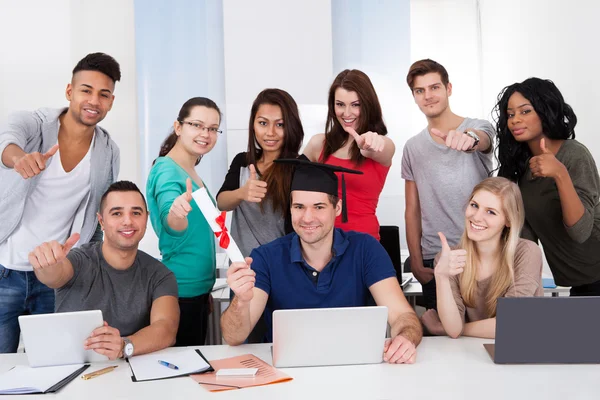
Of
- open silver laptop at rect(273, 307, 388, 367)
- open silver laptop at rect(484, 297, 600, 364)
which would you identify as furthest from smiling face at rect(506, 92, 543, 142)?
open silver laptop at rect(273, 307, 388, 367)

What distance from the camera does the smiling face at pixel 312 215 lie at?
2.38m

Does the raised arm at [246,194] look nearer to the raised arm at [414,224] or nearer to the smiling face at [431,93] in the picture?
the raised arm at [414,224]

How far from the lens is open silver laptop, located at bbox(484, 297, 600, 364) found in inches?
72.2

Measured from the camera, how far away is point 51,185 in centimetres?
278

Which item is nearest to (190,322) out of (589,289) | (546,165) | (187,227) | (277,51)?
(187,227)

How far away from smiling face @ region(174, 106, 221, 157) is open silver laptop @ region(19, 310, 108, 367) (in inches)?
45.5

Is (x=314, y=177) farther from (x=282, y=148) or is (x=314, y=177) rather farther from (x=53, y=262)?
(x=53, y=262)

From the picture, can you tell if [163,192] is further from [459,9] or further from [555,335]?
[459,9]

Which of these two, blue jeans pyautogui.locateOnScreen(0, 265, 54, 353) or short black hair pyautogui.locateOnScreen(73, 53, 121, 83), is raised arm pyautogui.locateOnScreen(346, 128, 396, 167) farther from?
blue jeans pyautogui.locateOnScreen(0, 265, 54, 353)

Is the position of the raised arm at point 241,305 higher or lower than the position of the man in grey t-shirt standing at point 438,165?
lower

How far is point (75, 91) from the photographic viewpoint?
283 cm

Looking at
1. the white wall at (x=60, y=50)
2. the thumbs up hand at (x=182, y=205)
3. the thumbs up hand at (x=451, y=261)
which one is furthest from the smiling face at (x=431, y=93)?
the white wall at (x=60, y=50)

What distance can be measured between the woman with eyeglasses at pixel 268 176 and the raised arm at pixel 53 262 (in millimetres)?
804


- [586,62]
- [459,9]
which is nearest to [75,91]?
[586,62]
